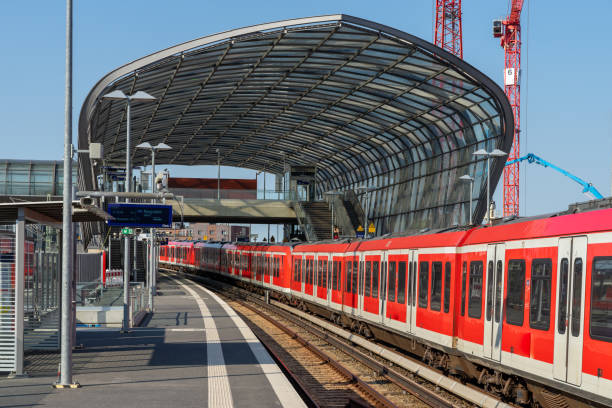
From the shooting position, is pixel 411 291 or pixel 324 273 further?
pixel 324 273

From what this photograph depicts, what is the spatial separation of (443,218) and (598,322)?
49.1 meters

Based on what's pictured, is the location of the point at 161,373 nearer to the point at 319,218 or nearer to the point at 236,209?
the point at 319,218

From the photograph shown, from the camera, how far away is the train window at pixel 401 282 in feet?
63.4


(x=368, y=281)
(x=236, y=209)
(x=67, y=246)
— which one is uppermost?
(x=236, y=209)

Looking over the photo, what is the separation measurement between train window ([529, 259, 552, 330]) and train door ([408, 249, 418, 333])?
6345 mm

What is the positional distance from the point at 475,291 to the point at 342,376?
4.31 meters

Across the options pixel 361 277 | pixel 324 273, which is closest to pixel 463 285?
pixel 361 277

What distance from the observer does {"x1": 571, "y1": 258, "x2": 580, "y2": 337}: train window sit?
34.9ft

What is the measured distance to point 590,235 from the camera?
1059 cm

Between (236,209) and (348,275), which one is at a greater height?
(236,209)

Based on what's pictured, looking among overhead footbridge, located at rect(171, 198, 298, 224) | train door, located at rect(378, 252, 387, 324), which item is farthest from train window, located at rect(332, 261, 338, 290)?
overhead footbridge, located at rect(171, 198, 298, 224)

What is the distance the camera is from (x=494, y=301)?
13.6 meters

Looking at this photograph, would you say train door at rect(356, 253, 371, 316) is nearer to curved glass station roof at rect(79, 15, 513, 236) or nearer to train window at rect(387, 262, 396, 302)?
train window at rect(387, 262, 396, 302)

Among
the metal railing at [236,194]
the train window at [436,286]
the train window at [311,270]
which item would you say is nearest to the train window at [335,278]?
the train window at [311,270]
